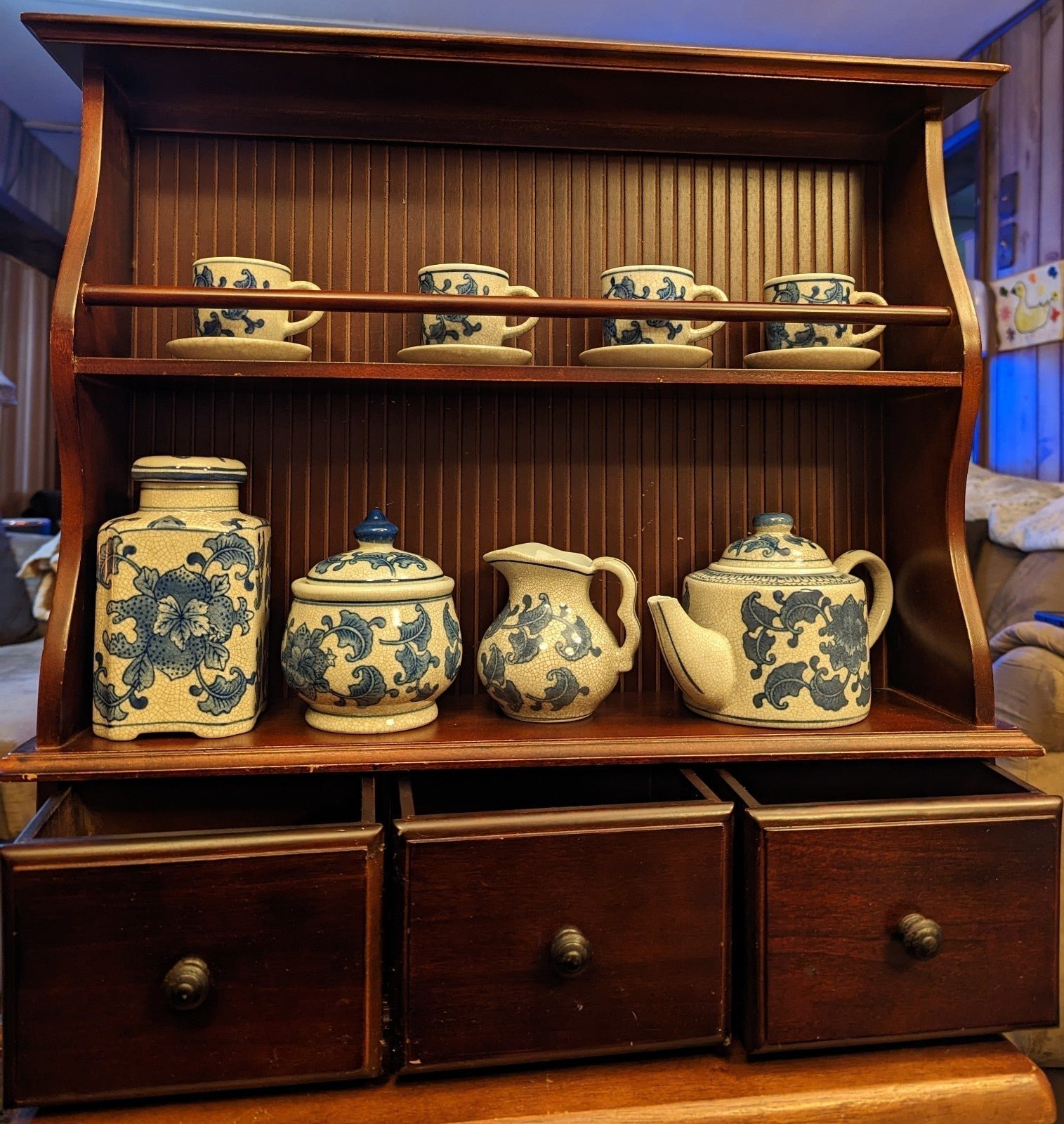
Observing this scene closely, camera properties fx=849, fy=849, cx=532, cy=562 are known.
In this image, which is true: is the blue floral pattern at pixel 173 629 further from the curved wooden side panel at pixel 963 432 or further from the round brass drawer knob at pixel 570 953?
the curved wooden side panel at pixel 963 432

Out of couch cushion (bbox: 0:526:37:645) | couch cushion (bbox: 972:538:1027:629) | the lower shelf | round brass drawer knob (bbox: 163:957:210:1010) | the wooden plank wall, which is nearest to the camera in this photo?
round brass drawer knob (bbox: 163:957:210:1010)

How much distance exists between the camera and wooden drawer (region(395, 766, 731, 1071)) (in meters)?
0.67

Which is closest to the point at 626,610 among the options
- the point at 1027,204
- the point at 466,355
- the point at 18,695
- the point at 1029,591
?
the point at 466,355

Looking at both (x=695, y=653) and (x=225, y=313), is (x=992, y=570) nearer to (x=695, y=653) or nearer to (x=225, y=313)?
(x=695, y=653)

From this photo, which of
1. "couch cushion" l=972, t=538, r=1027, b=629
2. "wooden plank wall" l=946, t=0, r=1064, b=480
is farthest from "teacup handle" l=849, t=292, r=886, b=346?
"wooden plank wall" l=946, t=0, r=1064, b=480

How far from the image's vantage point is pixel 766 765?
34.6 inches

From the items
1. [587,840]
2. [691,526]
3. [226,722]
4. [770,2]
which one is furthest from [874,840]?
[770,2]

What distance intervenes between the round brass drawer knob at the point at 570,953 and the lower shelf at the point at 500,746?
0.47ft

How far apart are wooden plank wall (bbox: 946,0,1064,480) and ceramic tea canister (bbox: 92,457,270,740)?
6.90ft

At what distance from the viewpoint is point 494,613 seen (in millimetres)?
1003

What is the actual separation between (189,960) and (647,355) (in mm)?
660

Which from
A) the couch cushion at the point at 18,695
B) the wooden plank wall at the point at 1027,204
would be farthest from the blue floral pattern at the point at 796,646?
the wooden plank wall at the point at 1027,204

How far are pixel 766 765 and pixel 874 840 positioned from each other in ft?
0.56

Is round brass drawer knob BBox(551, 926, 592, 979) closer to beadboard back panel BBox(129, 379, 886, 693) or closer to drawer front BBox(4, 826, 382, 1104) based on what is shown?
drawer front BBox(4, 826, 382, 1104)
